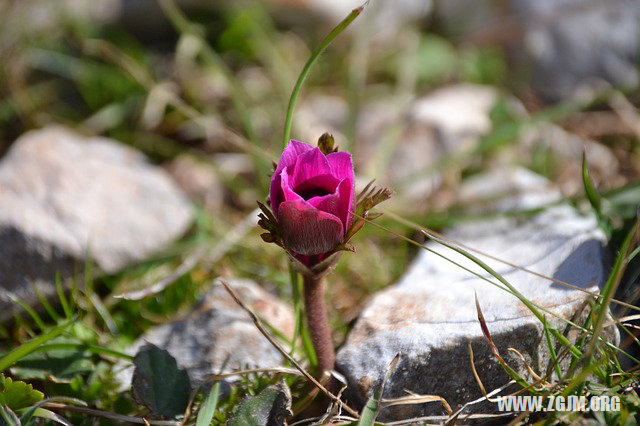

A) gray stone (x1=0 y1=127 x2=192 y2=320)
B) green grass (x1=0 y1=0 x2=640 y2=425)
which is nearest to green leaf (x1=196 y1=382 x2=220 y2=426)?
green grass (x1=0 y1=0 x2=640 y2=425)

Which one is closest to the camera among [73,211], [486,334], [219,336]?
[486,334]

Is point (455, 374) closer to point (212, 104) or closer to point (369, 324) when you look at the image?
point (369, 324)

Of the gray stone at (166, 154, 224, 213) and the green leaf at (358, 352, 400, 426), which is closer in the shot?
the green leaf at (358, 352, 400, 426)

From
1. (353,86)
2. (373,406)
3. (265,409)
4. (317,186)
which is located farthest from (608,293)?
(353,86)

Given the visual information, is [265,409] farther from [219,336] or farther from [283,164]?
[283,164]

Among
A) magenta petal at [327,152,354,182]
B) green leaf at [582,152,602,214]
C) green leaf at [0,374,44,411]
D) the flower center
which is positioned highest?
magenta petal at [327,152,354,182]

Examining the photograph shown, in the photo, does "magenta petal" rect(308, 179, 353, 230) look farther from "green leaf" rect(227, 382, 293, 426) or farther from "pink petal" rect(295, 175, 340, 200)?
"green leaf" rect(227, 382, 293, 426)
